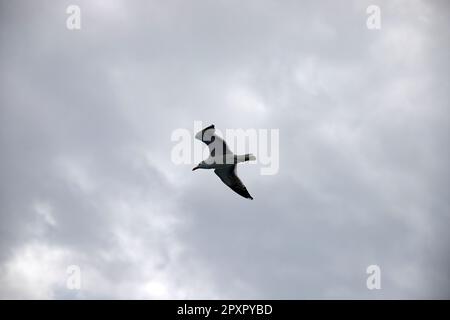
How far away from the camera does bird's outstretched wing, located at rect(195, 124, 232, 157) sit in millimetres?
80963

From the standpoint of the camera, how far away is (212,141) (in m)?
81.9

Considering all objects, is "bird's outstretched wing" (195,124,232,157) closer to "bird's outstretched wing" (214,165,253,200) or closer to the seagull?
the seagull

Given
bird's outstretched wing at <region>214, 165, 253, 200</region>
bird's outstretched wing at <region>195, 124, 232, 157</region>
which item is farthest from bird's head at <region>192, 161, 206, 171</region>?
bird's outstretched wing at <region>214, 165, 253, 200</region>

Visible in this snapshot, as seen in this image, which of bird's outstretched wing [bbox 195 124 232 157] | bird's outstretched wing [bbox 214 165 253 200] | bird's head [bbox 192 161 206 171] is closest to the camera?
bird's outstretched wing [bbox 195 124 232 157]

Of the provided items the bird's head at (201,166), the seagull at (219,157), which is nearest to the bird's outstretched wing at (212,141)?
the seagull at (219,157)

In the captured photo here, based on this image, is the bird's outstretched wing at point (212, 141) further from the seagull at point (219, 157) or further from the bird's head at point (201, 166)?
the bird's head at point (201, 166)

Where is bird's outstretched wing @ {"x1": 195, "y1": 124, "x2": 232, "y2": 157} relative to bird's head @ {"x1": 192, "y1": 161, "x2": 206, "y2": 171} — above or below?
above

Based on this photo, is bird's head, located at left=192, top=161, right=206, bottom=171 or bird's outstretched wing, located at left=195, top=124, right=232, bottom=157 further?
bird's head, located at left=192, top=161, right=206, bottom=171

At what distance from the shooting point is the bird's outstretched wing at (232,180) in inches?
3430
